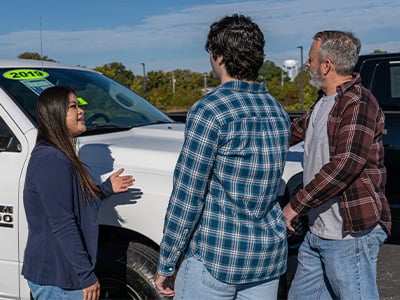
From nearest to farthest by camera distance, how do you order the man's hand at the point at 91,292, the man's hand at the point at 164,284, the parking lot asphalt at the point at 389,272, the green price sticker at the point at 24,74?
the man's hand at the point at 164,284 → the man's hand at the point at 91,292 → the green price sticker at the point at 24,74 → the parking lot asphalt at the point at 389,272

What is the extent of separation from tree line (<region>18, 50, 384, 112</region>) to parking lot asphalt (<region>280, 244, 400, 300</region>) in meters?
13.2

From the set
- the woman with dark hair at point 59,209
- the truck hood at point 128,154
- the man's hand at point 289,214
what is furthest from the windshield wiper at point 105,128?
the man's hand at point 289,214

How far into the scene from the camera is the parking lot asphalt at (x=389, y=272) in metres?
4.77

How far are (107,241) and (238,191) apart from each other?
4.84 ft

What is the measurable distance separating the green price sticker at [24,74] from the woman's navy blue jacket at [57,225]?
1567 mm

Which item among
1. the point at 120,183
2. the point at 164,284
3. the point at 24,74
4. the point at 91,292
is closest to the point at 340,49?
the point at 120,183

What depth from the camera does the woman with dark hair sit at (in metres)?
2.38

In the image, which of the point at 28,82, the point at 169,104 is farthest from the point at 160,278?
the point at 169,104

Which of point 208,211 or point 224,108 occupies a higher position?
point 224,108

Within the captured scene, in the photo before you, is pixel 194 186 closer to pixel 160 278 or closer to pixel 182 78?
pixel 160 278

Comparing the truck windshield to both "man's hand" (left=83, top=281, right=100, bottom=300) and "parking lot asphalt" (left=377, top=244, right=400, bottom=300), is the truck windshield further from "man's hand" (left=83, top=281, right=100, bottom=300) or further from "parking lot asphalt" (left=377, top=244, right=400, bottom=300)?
"parking lot asphalt" (left=377, top=244, right=400, bottom=300)

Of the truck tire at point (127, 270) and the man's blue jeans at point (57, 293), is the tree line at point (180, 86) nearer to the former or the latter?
the truck tire at point (127, 270)

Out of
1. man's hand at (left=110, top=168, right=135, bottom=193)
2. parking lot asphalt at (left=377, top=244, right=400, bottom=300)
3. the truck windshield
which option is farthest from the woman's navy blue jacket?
parking lot asphalt at (left=377, top=244, right=400, bottom=300)

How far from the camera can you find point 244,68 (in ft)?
7.31
